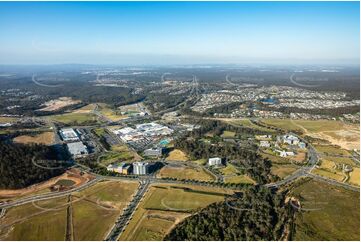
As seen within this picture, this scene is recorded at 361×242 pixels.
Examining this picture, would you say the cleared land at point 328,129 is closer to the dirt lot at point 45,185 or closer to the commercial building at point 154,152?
the commercial building at point 154,152

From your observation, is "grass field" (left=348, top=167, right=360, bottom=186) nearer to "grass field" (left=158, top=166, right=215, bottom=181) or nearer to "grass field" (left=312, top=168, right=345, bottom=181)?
"grass field" (left=312, top=168, right=345, bottom=181)

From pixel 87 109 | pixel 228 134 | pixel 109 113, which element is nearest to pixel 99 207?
pixel 228 134

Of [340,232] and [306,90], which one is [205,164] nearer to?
[340,232]

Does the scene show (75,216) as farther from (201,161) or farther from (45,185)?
(201,161)

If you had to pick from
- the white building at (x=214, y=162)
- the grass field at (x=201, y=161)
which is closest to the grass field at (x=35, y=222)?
the grass field at (x=201, y=161)

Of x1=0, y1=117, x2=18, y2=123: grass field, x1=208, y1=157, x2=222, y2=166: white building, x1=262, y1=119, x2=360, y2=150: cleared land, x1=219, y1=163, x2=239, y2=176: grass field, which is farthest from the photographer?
x1=0, y1=117, x2=18, y2=123: grass field

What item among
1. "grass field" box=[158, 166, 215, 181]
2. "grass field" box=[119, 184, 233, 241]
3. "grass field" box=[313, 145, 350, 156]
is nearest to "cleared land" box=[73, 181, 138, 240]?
"grass field" box=[119, 184, 233, 241]

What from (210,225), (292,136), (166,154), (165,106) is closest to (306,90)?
(165,106)

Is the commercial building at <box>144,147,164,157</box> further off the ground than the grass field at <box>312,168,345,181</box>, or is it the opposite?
the commercial building at <box>144,147,164,157</box>
